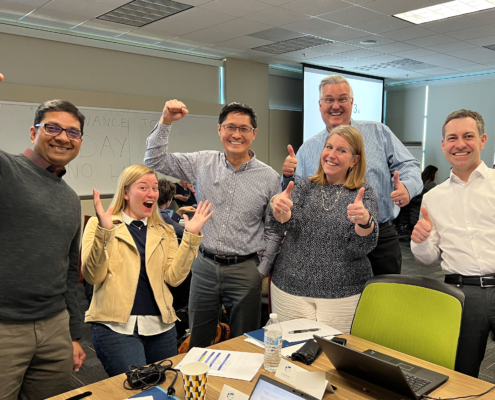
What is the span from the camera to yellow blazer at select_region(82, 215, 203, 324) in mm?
1832

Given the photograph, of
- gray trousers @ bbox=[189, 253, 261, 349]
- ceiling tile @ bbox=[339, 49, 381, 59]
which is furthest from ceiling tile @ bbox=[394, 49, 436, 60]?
gray trousers @ bbox=[189, 253, 261, 349]

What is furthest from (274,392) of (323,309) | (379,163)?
(379,163)

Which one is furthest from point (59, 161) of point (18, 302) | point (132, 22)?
point (132, 22)

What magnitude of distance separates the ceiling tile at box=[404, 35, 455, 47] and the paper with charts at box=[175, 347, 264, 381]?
5.81 meters

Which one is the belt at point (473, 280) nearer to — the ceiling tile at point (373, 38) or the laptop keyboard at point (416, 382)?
the laptop keyboard at point (416, 382)

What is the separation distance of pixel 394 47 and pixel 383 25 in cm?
127

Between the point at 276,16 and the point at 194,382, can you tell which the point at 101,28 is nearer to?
→ the point at 276,16

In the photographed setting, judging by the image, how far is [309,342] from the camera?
165cm

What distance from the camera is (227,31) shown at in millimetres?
5625

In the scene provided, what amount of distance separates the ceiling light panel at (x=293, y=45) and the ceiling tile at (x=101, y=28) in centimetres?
205

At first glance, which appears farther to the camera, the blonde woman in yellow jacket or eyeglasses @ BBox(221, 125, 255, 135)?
eyeglasses @ BBox(221, 125, 255, 135)

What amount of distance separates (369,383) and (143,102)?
19.2 feet

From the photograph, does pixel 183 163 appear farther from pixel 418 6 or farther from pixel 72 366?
pixel 418 6

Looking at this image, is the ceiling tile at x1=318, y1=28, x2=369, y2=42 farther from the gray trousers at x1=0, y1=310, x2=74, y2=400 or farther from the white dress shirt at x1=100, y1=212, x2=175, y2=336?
the gray trousers at x1=0, y1=310, x2=74, y2=400
